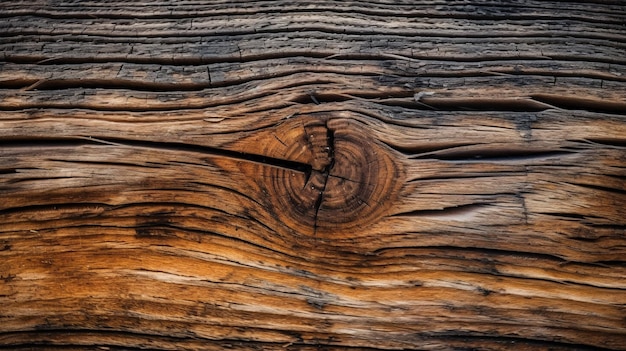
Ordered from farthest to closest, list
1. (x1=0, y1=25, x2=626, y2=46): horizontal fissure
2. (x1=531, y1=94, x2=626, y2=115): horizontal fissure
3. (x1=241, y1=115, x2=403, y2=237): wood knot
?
1. (x1=0, y1=25, x2=626, y2=46): horizontal fissure
2. (x1=531, y1=94, x2=626, y2=115): horizontal fissure
3. (x1=241, y1=115, x2=403, y2=237): wood knot

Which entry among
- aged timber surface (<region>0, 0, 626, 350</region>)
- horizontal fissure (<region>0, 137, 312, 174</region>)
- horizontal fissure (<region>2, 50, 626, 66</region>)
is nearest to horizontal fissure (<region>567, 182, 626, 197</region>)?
aged timber surface (<region>0, 0, 626, 350</region>)

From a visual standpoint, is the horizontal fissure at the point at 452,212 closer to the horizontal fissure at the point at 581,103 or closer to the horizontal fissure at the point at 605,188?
the horizontal fissure at the point at 605,188

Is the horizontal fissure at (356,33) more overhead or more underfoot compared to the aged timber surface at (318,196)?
more overhead

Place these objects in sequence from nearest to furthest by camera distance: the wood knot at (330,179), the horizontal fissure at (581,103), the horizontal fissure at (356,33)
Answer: the wood knot at (330,179) < the horizontal fissure at (581,103) < the horizontal fissure at (356,33)

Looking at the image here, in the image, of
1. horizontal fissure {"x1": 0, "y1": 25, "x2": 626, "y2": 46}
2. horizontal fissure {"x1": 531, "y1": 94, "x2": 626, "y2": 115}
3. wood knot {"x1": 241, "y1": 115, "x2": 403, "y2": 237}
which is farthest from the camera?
horizontal fissure {"x1": 0, "y1": 25, "x2": 626, "y2": 46}

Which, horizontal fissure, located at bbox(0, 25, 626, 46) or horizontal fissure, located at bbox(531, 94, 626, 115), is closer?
horizontal fissure, located at bbox(531, 94, 626, 115)

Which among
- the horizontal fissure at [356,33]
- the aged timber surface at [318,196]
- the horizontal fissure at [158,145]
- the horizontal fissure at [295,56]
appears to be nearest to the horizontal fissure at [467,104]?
the aged timber surface at [318,196]

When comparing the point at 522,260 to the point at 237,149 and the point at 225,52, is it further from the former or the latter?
the point at 225,52

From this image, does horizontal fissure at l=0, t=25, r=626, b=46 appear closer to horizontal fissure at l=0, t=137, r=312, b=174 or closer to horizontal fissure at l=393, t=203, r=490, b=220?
horizontal fissure at l=0, t=137, r=312, b=174
